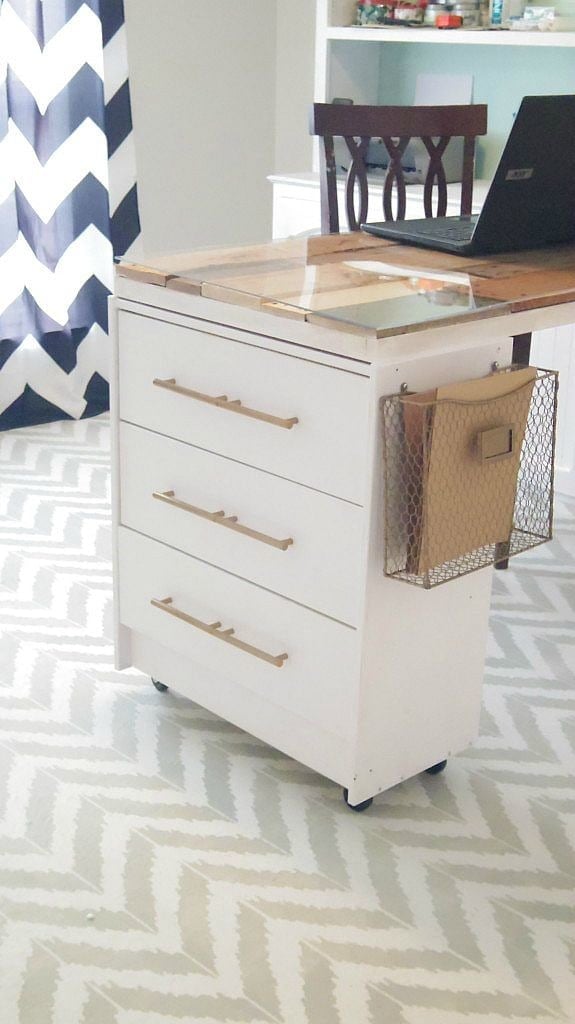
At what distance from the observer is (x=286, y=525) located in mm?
1660

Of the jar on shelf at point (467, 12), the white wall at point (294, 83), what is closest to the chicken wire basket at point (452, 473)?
the jar on shelf at point (467, 12)

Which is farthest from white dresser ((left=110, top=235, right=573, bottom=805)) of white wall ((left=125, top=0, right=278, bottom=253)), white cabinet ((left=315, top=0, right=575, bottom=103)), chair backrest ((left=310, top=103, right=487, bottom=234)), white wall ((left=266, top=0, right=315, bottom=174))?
white wall ((left=266, top=0, right=315, bottom=174))

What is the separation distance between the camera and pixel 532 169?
70.9 inches

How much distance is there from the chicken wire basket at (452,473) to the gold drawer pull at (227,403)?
0.16 meters

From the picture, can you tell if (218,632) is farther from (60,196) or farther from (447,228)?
(60,196)

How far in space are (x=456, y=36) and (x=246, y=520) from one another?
1910 millimetres

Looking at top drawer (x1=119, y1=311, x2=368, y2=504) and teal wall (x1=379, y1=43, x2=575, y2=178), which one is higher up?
teal wall (x1=379, y1=43, x2=575, y2=178)

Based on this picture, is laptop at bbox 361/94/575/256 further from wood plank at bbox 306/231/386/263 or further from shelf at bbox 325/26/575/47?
shelf at bbox 325/26/575/47

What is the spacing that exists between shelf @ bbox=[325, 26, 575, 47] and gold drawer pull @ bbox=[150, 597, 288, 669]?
1.84 metres

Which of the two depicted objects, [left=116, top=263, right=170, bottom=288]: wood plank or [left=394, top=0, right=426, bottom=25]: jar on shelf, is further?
[left=394, top=0, right=426, bottom=25]: jar on shelf

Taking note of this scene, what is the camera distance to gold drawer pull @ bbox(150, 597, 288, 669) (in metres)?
1.72

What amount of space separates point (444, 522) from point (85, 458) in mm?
1850

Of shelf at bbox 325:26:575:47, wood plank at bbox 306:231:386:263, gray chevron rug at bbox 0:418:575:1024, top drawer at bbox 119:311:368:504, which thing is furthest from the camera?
shelf at bbox 325:26:575:47

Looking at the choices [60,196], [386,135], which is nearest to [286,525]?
[386,135]
